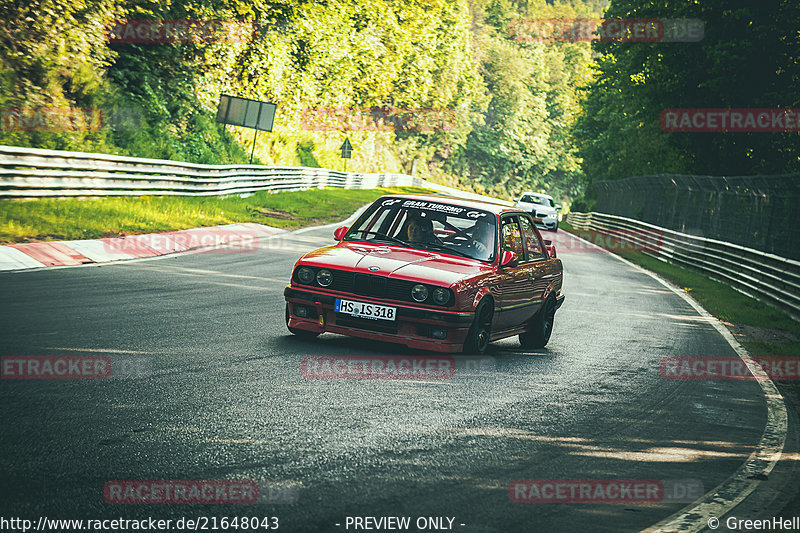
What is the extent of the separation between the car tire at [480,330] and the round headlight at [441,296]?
0.40 meters

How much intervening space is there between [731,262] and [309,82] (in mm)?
28779

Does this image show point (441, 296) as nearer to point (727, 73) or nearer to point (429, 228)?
point (429, 228)

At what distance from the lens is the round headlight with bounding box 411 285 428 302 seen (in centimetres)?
766

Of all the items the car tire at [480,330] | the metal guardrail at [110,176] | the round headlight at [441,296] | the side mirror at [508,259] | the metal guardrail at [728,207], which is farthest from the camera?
the metal guardrail at [728,207]

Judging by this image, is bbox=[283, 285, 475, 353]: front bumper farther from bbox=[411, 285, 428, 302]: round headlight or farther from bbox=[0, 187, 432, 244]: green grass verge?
bbox=[0, 187, 432, 244]: green grass verge

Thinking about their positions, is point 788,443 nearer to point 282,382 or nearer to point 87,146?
point 282,382

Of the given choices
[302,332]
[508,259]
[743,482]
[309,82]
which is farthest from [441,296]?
[309,82]

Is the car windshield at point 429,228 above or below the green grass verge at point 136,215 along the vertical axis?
above

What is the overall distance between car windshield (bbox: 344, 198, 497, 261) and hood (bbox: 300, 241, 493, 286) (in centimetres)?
20

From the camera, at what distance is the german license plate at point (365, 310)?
7656 millimetres

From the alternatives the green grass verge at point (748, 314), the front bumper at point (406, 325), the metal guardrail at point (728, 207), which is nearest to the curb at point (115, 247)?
the front bumper at point (406, 325)

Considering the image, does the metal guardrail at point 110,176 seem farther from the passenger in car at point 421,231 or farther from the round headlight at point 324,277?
the round headlight at point 324,277

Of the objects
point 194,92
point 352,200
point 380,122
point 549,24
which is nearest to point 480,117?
point 380,122

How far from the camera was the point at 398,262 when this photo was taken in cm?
807
